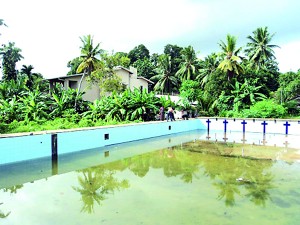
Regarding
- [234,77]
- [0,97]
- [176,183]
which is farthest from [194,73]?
[176,183]

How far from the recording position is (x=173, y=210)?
4.92 m

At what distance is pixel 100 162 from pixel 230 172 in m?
4.08

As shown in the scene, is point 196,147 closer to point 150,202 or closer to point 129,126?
point 129,126

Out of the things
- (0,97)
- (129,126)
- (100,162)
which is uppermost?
(0,97)

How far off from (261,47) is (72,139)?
29177 mm

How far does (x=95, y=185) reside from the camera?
21.8 ft

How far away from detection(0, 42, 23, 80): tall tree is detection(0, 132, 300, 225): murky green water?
3302 cm

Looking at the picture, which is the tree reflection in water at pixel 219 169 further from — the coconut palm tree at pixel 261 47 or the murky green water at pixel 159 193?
the coconut palm tree at pixel 261 47

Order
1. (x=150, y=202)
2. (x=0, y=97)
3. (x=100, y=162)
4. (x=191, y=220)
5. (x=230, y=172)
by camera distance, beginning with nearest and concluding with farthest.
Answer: (x=191, y=220) < (x=150, y=202) < (x=230, y=172) < (x=100, y=162) < (x=0, y=97)

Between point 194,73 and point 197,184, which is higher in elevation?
point 194,73

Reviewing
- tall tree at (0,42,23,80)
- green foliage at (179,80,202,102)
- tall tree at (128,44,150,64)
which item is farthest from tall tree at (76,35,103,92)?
tall tree at (128,44,150,64)

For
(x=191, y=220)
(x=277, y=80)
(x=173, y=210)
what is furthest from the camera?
(x=277, y=80)

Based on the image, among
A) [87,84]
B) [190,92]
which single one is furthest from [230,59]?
[87,84]

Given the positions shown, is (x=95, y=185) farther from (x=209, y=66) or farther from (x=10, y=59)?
(x=10, y=59)
